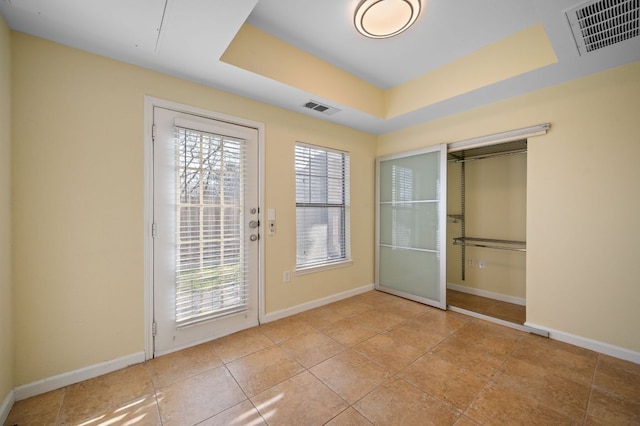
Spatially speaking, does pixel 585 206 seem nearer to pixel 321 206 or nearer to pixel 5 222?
pixel 321 206

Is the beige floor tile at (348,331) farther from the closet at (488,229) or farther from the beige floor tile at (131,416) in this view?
the beige floor tile at (131,416)

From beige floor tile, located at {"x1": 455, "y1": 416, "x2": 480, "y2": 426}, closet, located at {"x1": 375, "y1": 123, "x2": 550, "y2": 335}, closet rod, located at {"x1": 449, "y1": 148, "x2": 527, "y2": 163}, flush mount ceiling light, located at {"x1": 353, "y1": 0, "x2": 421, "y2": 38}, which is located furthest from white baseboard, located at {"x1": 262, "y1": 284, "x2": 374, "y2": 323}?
flush mount ceiling light, located at {"x1": 353, "y1": 0, "x2": 421, "y2": 38}

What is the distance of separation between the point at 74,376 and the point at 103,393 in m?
0.31

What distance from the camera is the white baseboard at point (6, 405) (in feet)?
4.87

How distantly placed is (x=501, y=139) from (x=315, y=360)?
294 cm

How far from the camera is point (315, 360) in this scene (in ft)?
6.91

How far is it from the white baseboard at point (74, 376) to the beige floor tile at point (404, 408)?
1822 mm

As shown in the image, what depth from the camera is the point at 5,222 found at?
1579mm

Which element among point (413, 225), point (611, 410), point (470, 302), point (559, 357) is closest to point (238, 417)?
point (611, 410)

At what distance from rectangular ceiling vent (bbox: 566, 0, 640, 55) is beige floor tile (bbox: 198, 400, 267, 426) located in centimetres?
323

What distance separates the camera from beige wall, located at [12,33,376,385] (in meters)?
1.71

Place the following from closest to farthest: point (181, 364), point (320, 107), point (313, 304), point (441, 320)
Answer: point (181, 364) → point (441, 320) → point (320, 107) → point (313, 304)

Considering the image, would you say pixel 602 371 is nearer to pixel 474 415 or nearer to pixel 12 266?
pixel 474 415

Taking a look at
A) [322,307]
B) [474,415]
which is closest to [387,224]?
[322,307]
